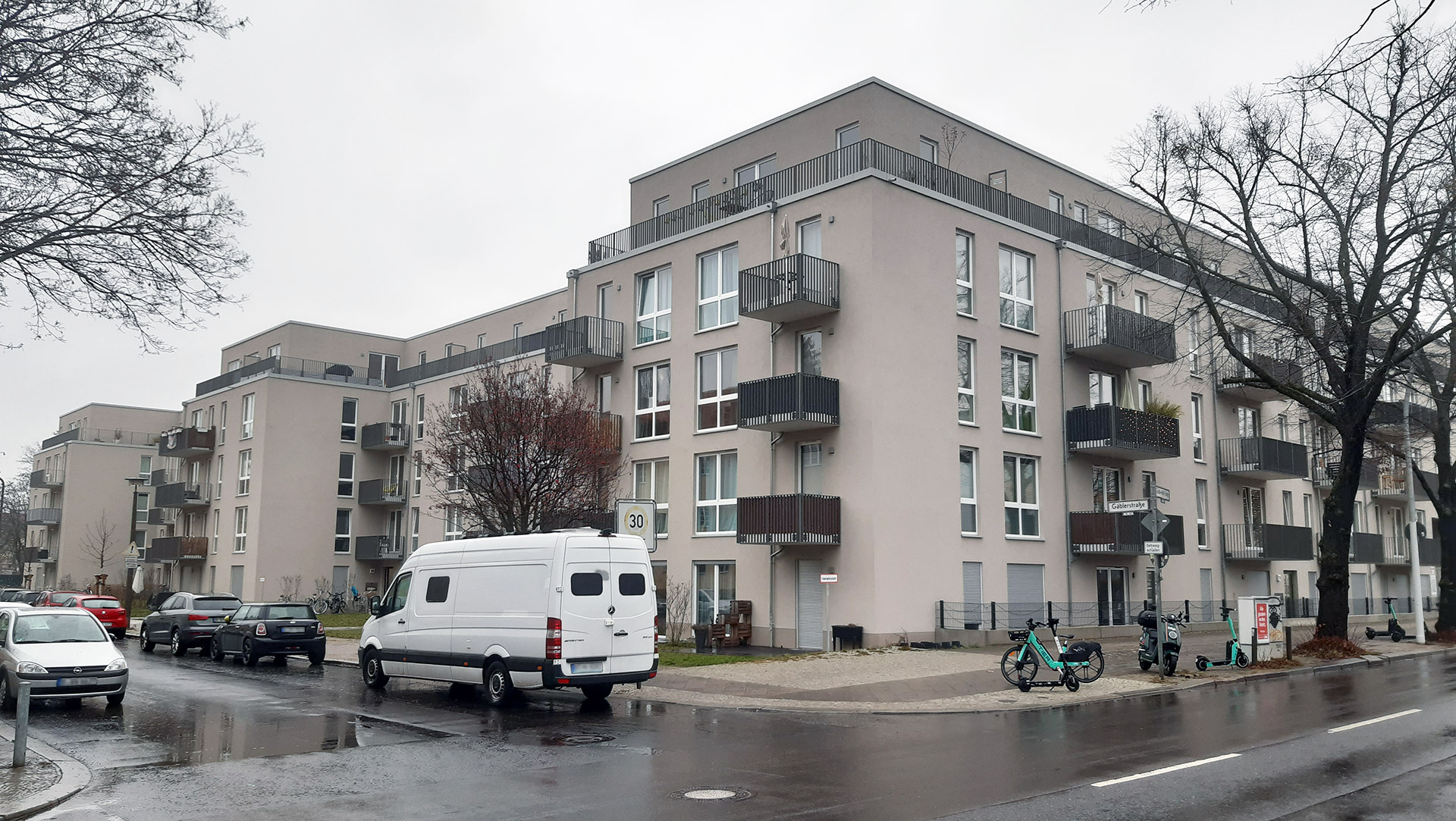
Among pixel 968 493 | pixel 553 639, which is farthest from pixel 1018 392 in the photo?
pixel 553 639

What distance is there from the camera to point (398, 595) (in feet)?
60.3

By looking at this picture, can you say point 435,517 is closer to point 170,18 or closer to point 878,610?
point 878,610

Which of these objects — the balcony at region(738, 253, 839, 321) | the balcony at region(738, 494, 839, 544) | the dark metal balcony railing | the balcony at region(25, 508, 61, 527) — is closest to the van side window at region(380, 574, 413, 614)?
the balcony at region(738, 494, 839, 544)

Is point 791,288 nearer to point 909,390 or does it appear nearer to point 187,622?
point 909,390

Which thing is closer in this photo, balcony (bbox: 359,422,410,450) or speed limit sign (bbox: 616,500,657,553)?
speed limit sign (bbox: 616,500,657,553)

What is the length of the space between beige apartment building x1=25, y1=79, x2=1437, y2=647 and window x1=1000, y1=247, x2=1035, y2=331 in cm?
8

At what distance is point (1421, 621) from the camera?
2973 centimetres

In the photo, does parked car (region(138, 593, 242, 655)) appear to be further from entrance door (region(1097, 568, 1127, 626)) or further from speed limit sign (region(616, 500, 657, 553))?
entrance door (region(1097, 568, 1127, 626))

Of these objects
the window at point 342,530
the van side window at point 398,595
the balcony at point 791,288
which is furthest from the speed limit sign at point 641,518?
the window at point 342,530

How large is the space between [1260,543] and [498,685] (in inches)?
1174

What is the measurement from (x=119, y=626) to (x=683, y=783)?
A: 3130 centimetres

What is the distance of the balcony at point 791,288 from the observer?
26391mm

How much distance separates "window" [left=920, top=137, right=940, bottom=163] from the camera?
30.9 meters

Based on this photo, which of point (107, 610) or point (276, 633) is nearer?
point (276, 633)
